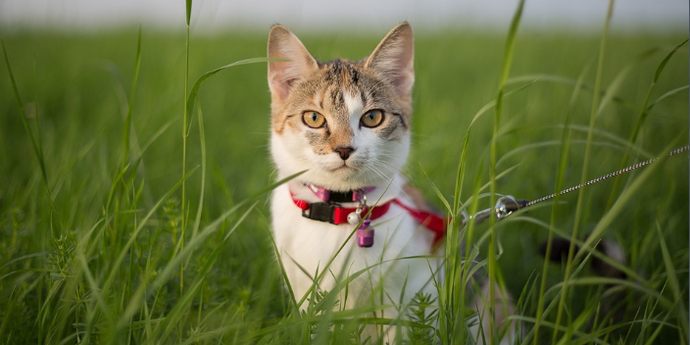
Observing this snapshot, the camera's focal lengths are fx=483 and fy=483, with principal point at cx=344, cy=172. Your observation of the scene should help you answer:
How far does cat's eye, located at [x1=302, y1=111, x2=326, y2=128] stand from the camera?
199cm

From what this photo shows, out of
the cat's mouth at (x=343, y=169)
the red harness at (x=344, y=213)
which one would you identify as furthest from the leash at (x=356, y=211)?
the cat's mouth at (x=343, y=169)

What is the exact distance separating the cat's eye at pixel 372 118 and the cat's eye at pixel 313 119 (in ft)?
0.53

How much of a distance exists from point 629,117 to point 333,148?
12.5 feet

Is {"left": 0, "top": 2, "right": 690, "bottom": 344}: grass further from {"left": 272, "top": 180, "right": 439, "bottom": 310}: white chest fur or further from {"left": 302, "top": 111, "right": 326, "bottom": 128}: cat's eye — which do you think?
{"left": 302, "top": 111, "right": 326, "bottom": 128}: cat's eye

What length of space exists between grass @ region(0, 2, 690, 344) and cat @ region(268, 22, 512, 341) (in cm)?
17

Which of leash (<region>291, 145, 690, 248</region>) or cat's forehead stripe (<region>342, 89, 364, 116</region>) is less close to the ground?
cat's forehead stripe (<region>342, 89, 364, 116</region>)

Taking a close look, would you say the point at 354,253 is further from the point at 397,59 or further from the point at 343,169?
the point at 397,59

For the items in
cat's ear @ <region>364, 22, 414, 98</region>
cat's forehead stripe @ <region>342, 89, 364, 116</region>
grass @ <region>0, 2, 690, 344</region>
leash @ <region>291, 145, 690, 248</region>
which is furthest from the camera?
cat's ear @ <region>364, 22, 414, 98</region>

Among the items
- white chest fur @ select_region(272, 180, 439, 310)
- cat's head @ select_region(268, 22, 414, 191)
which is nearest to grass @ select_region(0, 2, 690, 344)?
white chest fur @ select_region(272, 180, 439, 310)

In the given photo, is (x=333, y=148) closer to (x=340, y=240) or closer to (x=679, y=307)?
(x=340, y=240)

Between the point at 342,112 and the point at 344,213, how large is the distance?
16.5 inches

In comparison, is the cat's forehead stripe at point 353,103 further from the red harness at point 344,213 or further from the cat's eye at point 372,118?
the red harness at point 344,213

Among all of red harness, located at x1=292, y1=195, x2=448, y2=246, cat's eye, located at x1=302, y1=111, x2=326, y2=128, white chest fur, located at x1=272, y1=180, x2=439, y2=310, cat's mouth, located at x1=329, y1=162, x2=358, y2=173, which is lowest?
white chest fur, located at x1=272, y1=180, x2=439, y2=310

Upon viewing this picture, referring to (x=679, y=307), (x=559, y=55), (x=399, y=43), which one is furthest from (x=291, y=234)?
(x=559, y=55)
